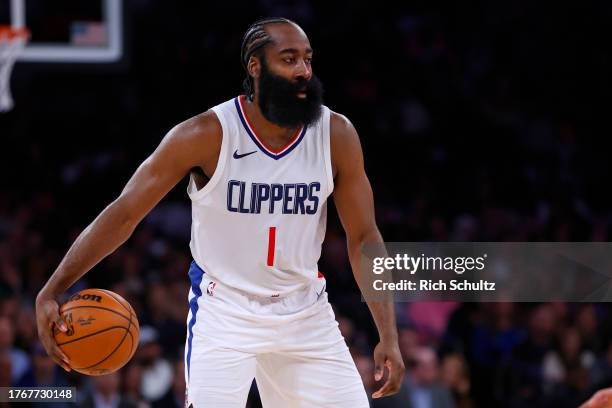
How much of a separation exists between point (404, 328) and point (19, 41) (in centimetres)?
326

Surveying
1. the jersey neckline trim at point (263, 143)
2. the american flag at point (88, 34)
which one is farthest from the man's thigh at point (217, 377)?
the american flag at point (88, 34)

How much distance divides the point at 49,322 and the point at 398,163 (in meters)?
6.33

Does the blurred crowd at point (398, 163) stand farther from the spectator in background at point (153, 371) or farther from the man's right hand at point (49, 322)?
the man's right hand at point (49, 322)

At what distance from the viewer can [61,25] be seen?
22.1 ft

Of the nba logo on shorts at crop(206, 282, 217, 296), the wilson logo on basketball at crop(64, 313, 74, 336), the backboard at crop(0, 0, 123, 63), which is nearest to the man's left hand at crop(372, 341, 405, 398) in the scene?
the nba logo on shorts at crop(206, 282, 217, 296)

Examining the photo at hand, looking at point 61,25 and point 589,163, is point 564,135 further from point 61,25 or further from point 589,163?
point 61,25

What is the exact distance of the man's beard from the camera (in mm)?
3705

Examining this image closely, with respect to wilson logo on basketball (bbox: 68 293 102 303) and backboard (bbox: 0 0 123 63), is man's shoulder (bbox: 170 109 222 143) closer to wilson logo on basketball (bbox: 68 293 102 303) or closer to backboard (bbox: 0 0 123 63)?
wilson logo on basketball (bbox: 68 293 102 303)

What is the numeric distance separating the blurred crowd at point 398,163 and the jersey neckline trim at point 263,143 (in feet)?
9.06

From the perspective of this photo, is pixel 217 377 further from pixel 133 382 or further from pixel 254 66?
pixel 133 382

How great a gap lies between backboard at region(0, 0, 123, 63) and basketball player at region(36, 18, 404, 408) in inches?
116

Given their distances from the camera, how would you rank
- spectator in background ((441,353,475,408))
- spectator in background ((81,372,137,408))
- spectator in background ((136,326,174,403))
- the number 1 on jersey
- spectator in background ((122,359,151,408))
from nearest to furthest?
1. the number 1 on jersey
2. spectator in background ((81,372,137,408))
3. spectator in background ((122,359,151,408))
4. spectator in background ((136,326,174,403))
5. spectator in background ((441,353,475,408))

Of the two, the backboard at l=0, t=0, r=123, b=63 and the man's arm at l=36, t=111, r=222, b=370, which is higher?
the backboard at l=0, t=0, r=123, b=63

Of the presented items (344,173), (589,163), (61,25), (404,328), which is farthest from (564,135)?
(344,173)
